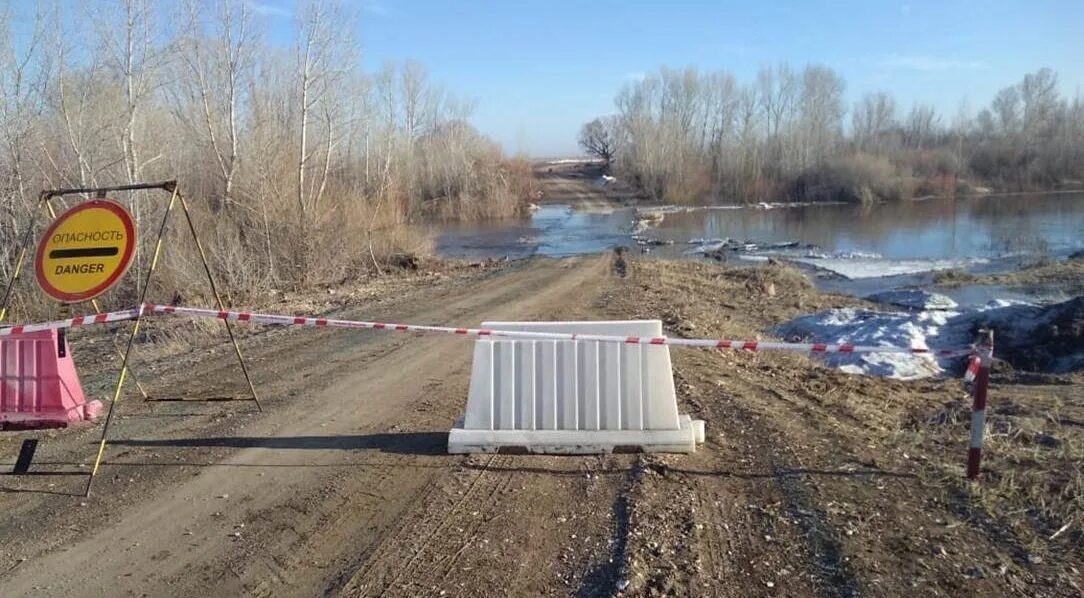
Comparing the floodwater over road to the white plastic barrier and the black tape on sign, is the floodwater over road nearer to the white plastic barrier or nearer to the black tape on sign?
the white plastic barrier

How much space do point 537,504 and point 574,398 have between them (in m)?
1.08

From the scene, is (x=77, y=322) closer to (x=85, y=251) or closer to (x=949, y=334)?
(x=85, y=251)

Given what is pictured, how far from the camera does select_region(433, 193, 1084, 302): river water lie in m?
29.2

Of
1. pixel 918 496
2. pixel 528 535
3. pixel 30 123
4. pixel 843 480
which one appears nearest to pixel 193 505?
pixel 528 535

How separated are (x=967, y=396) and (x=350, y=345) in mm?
7952

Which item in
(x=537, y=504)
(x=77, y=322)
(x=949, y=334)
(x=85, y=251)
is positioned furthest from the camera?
(x=949, y=334)

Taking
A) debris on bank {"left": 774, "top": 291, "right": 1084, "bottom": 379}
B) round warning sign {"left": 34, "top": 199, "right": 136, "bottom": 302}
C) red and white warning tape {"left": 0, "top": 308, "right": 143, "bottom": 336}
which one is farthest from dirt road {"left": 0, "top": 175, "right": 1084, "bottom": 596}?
debris on bank {"left": 774, "top": 291, "right": 1084, "bottom": 379}

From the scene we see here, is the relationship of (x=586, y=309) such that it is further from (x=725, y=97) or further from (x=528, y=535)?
(x=725, y=97)

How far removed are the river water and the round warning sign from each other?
21.5 metres

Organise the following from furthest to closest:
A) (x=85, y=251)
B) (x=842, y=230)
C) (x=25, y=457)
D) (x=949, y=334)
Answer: (x=842, y=230) → (x=949, y=334) → (x=85, y=251) → (x=25, y=457)

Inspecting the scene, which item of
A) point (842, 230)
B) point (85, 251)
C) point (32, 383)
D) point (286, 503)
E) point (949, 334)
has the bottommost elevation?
point (949, 334)

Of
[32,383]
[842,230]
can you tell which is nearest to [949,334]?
[32,383]

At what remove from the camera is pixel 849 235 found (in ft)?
139

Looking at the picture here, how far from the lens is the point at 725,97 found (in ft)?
285
